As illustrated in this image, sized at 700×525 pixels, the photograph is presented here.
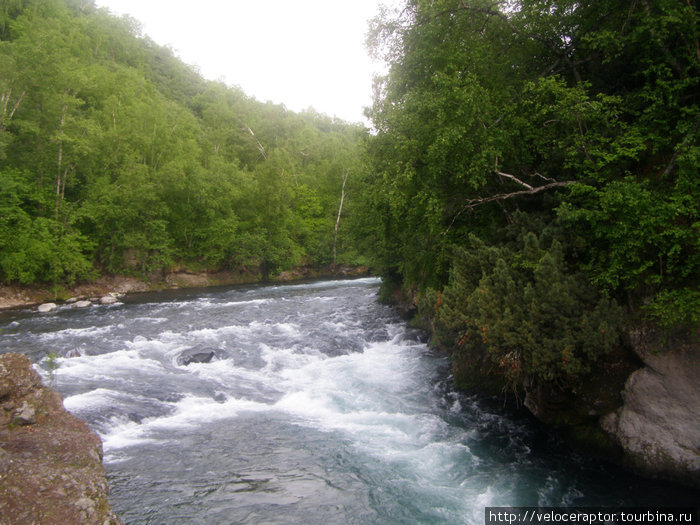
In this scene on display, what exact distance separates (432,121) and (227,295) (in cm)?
2169

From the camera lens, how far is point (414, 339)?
54.4 ft

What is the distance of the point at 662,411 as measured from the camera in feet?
23.1

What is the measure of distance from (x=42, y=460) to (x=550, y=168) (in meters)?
11.3

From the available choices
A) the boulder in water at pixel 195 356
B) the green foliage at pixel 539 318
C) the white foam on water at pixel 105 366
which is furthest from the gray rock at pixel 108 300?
the green foliage at pixel 539 318

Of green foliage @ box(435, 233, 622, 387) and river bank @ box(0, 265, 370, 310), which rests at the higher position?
green foliage @ box(435, 233, 622, 387)

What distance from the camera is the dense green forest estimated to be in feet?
24.1

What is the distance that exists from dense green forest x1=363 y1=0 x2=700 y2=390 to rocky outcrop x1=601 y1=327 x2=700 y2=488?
473mm

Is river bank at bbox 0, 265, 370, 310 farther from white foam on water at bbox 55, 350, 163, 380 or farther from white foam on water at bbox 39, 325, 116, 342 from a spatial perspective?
white foam on water at bbox 55, 350, 163, 380

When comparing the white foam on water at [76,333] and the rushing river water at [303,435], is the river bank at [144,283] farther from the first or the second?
the rushing river water at [303,435]

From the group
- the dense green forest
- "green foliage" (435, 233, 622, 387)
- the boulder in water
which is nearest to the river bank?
the boulder in water

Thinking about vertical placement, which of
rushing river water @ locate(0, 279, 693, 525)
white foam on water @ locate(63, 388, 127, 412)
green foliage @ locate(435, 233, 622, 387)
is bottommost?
rushing river water @ locate(0, 279, 693, 525)

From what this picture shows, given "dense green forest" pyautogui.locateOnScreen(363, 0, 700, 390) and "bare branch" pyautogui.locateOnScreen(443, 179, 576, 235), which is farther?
"bare branch" pyautogui.locateOnScreen(443, 179, 576, 235)

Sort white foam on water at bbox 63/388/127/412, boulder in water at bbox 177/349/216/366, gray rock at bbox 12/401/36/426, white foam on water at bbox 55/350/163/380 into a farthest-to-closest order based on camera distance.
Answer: boulder in water at bbox 177/349/216/366 → white foam on water at bbox 55/350/163/380 → white foam on water at bbox 63/388/127/412 → gray rock at bbox 12/401/36/426

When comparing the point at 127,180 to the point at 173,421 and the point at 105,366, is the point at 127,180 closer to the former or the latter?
the point at 105,366
